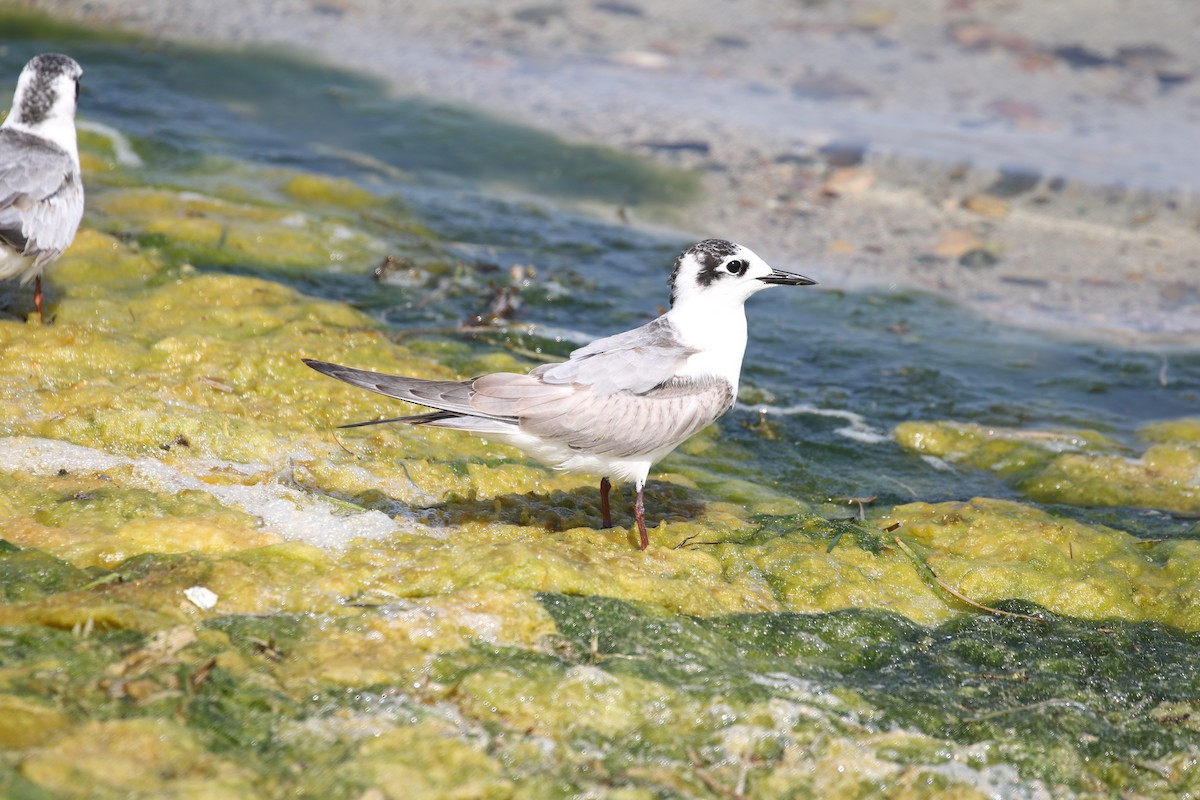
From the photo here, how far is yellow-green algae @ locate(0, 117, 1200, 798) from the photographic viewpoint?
8.95ft

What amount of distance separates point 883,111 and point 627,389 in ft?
27.3

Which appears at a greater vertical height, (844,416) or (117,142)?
(117,142)

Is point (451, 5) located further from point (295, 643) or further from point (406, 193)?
point (295, 643)

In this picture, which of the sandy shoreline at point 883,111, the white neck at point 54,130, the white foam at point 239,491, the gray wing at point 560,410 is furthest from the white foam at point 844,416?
the white neck at point 54,130

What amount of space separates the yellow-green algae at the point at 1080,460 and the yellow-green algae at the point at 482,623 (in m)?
0.70

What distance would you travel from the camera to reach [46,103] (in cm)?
584

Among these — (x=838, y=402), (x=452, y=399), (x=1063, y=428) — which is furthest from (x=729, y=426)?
(x=452, y=399)

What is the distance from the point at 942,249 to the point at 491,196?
359cm

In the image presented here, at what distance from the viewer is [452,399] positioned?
3992mm

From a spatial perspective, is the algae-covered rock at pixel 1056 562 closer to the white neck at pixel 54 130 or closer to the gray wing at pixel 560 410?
the gray wing at pixel 560 410

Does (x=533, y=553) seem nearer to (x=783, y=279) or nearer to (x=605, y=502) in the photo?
(x=605, y=502)

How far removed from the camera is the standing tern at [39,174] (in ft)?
16.7

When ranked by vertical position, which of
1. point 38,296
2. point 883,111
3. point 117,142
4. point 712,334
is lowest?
point 38,296

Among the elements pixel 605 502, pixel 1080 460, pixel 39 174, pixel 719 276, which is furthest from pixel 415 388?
pixel 1080 460
